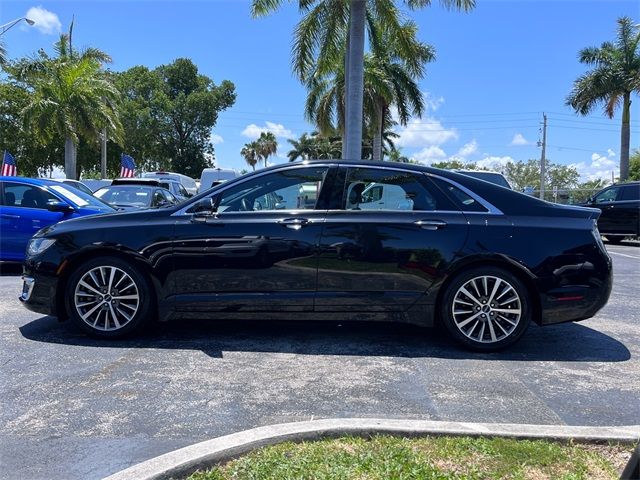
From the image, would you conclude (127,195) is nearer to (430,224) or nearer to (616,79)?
(430,224)

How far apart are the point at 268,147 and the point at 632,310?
264ft

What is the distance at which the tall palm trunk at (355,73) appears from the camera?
14133 millimetres

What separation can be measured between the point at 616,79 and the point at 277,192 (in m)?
28.6

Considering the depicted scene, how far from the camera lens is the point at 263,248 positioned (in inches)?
179

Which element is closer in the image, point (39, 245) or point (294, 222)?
point (294, 222)

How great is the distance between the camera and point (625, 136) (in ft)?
90.3

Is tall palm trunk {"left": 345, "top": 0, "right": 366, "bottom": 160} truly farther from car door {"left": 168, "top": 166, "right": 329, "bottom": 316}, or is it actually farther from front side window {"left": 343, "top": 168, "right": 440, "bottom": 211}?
car door {"left": 168, "top": 166, "right": 329, "bottom": 316}

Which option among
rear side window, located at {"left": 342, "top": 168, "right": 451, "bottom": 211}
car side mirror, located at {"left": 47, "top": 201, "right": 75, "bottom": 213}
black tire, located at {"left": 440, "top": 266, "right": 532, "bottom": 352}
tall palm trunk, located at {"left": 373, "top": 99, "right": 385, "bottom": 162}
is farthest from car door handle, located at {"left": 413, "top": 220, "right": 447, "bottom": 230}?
tall palm trunk, located at {"left": 373, "top": 99, "right": 385, "bottom": 162}

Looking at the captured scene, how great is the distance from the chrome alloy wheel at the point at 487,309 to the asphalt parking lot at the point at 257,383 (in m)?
0.21

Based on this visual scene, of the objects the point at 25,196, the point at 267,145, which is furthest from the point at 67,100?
the point at 267,145

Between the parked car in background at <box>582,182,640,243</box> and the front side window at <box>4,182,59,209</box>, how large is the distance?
13.8 metres

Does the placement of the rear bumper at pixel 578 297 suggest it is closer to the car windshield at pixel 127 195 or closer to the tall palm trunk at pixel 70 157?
the car windshield at pixel 127 195

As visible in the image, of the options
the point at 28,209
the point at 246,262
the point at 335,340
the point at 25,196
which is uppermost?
the point at 25,196

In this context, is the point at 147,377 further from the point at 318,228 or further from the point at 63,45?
the point at 63,45
